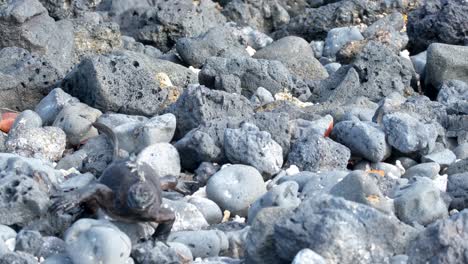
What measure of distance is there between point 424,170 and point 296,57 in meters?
3.55

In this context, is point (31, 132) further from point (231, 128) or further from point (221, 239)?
point (221, 239)

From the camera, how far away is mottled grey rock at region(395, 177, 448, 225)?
549cm

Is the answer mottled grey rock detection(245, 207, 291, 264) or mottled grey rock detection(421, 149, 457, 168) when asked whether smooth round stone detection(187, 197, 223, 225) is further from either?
mottled grey rock detection(421, 149, 457, 168)

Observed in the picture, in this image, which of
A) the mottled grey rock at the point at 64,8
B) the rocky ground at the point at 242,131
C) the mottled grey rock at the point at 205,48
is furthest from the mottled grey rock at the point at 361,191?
the mottled grey rock at the point at 64,8

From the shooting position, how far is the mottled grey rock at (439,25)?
10.3 m

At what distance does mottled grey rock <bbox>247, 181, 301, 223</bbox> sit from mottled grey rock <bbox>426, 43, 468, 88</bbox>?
12.4 feet

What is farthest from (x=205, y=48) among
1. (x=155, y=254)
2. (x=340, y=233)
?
(x=340, y=233)

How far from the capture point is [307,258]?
4219mm

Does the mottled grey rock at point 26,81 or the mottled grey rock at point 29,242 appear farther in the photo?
the mottled grey rock at point 26,81

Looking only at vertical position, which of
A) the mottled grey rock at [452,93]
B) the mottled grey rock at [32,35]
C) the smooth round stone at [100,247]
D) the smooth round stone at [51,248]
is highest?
the smooth round stone at [100,247]

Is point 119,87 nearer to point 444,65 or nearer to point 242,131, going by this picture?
point 242,131

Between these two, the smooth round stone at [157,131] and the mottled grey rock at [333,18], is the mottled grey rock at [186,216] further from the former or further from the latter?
the mottled grey rock at [333,18]

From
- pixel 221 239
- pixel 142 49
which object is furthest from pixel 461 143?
pixel 142 49

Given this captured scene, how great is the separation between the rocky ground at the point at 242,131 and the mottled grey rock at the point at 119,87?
0.01 metres
